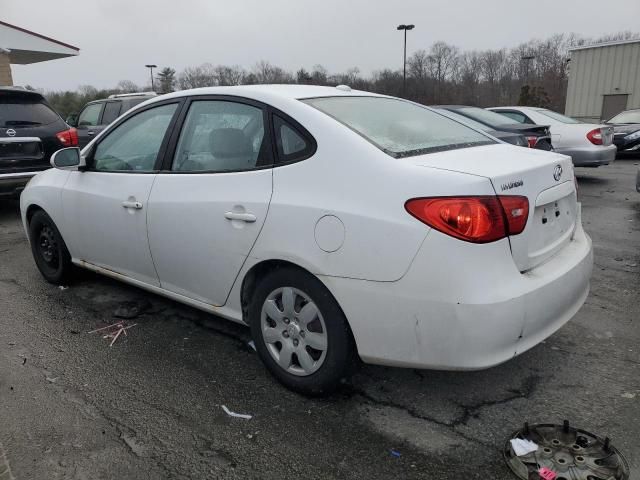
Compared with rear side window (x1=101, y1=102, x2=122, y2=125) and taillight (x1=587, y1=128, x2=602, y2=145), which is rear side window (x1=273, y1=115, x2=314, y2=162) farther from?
rear side window (x1=101, y1=102, x2=122, y2=125)

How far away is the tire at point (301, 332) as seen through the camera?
253 centimetres

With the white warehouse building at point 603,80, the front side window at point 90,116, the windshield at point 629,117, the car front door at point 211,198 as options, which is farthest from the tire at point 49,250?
the white warehouse building at point 603,80

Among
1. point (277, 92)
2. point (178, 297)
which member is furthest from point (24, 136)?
point (277, 92)

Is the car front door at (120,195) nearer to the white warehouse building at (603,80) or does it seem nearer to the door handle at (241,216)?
the door handle at (241,216)

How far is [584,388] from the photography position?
2828mm

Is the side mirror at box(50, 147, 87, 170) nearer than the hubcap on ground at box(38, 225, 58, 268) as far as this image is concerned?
Yes

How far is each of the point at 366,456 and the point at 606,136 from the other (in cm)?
929

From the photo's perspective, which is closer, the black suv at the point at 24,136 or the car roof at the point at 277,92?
the car roof at the point at 277,92

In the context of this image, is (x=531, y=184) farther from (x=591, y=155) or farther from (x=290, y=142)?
(x=591, y=155)

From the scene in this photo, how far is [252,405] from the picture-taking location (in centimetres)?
275

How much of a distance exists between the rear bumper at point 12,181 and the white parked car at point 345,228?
422 cm

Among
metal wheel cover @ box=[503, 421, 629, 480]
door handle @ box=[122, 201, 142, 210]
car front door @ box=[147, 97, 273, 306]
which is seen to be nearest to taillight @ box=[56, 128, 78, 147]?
door handle @ box=[122, 201, 142, 210]

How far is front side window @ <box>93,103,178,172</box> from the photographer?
350cm

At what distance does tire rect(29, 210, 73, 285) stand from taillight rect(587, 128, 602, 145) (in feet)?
28.9
